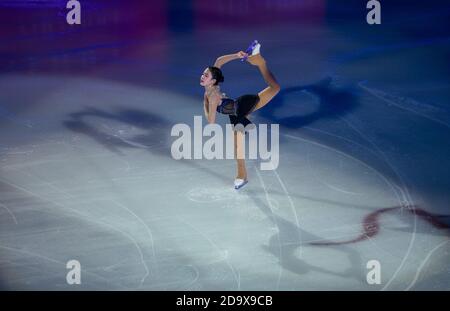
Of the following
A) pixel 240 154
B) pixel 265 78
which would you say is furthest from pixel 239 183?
pixel 265 78

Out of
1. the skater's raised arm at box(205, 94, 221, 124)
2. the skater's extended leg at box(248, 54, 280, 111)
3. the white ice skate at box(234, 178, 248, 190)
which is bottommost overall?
the white ice skate at box(234, 178, 248, 190)

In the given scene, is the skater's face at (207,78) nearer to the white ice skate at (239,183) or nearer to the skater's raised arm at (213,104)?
the skater's raised arm at (213,104)

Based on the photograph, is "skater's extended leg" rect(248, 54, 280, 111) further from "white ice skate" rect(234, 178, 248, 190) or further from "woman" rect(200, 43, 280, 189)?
"white ice skate" rect(234, 178, 248, 190)

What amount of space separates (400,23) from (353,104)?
382cm

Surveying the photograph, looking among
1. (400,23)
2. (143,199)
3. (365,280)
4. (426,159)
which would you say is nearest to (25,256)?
(143,199)

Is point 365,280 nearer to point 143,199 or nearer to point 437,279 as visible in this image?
point 437,279

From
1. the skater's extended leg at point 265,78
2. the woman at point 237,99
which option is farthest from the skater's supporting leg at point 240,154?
the skater's extended leg at point 265,78

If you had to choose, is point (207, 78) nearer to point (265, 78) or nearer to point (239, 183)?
point (265, 78)

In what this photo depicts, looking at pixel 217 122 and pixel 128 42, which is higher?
pixel 128 42

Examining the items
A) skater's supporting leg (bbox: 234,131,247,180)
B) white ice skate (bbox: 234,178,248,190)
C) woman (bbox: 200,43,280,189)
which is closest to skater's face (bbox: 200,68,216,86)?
woman (bbox: 200,43,280,189)

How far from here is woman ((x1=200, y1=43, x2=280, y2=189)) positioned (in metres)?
6.25

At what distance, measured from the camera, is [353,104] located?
8367 mm
